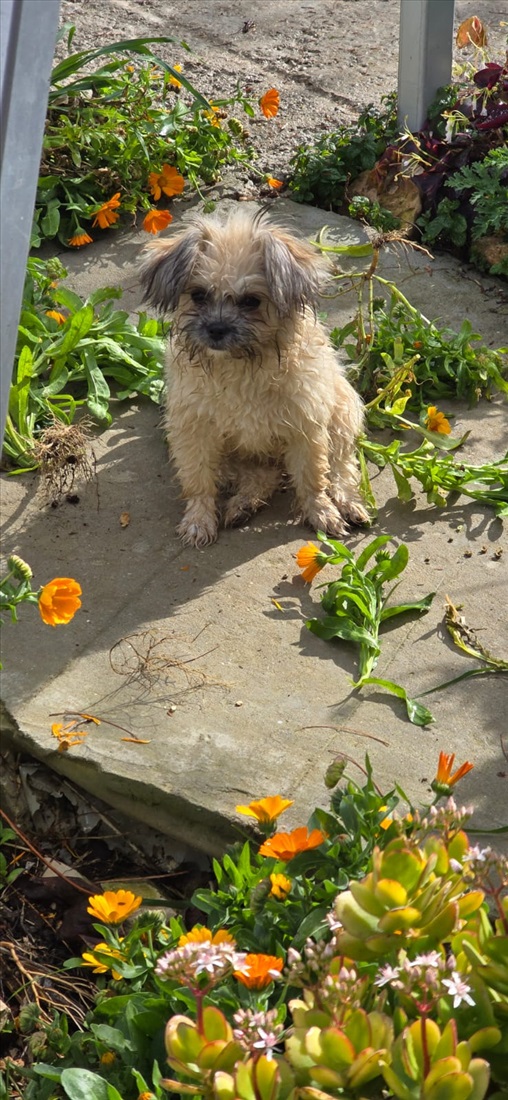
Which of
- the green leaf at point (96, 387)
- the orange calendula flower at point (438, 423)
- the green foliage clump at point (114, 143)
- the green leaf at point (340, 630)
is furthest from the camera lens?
the green foliage clump at point (114, 143)

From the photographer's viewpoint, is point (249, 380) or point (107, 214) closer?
point (249, 380)

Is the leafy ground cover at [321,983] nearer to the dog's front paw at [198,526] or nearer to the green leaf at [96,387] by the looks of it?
the dog's front paw at [198,526]

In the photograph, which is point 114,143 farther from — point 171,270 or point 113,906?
point 113,906

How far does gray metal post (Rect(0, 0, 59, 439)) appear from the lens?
1672mm

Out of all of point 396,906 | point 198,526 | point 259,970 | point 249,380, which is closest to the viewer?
point 396,906

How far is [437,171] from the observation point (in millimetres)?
5672

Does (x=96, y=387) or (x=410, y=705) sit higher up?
(x=96, y=387)

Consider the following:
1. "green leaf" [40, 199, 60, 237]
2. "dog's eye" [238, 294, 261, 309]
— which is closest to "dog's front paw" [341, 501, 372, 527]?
"dog's eye" [238, 294, 261, 309]

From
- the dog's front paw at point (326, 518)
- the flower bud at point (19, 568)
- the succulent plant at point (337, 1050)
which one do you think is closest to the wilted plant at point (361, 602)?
the dog's front paw at point (326, 518)

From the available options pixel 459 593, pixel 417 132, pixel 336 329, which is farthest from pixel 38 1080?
pixel 417 132

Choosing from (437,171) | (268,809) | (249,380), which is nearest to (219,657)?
(249,380)

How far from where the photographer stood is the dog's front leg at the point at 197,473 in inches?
158

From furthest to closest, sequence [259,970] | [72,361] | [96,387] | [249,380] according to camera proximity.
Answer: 1. [72,361]
2. [96,387]
3. [249,380]
4. [259,970]

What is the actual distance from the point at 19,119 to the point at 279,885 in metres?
1.57
